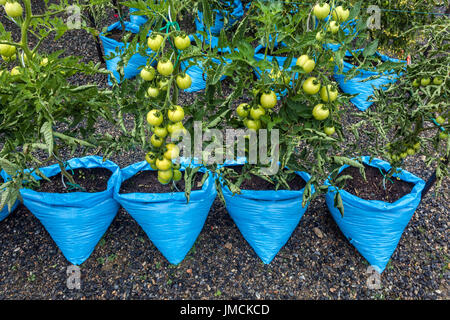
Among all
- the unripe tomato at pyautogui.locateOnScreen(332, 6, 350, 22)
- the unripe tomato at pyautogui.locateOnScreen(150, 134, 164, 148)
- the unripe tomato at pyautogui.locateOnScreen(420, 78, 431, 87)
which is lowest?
the unripe tomato at pyautogui.locateOnScreen(150, 134, 164, 148)

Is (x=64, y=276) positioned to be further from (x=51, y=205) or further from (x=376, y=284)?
(x=376, y=284)

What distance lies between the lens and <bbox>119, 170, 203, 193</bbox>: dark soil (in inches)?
73.5

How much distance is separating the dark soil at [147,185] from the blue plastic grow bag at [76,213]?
3.5 inches

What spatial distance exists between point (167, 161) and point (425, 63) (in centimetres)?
119

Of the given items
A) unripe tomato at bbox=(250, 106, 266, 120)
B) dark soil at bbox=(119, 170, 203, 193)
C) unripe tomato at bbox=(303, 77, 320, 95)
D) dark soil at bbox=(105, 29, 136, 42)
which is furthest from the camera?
dark soil at bbox=(105, 29, 136, 42)

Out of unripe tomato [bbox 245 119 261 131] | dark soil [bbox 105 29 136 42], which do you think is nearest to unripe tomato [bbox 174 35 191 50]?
unripe tomato [bbox 245 119 261 131]

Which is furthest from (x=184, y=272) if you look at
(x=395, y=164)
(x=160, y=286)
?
(x=395, y=164)

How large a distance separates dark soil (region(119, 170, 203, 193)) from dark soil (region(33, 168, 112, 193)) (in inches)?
5.4

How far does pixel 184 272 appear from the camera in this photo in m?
1.86

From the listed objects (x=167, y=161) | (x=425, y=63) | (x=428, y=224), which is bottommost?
(x=428, y=224)

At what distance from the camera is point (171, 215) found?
1.75m

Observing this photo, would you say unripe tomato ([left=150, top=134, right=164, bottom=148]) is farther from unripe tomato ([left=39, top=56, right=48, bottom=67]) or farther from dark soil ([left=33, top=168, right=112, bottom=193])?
dark soil ([left=33, top=168, right=112, bottom=193])

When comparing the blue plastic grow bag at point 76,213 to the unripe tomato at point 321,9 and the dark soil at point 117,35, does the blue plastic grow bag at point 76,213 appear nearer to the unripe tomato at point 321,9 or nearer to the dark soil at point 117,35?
the unripe tomato at point 321,9

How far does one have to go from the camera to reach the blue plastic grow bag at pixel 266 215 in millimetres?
1747
